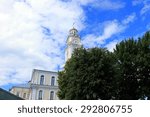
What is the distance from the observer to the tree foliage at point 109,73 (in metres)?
30.9

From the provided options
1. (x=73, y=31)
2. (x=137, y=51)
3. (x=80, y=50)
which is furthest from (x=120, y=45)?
(x=73, y=31)

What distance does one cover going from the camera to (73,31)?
74.9 metres

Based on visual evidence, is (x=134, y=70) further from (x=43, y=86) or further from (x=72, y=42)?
(x=72, y=42)

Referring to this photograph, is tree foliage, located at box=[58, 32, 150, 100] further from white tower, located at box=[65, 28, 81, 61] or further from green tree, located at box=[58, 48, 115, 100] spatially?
white tower, located at box=[65, 28, 81, 61]

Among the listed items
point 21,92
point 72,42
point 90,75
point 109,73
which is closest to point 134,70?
point 109,73

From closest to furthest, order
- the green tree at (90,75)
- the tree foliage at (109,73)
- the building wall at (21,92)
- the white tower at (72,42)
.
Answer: the green tree at (90,75) < the tree foliage at (109,73) < the building wall at (21,92) < the white tower at (72,42)

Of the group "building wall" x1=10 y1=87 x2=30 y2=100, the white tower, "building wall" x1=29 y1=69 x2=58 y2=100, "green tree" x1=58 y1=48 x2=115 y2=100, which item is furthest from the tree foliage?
"building wall" x1=10 y1=87 x2=30 y2=100

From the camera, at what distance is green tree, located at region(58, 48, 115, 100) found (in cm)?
3068

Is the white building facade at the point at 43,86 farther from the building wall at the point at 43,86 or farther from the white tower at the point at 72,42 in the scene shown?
the white tower at the point at 72,42

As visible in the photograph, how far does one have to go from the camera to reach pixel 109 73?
32156 millimetres

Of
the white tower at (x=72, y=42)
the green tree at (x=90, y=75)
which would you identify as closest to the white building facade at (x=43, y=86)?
the white tower at (x=72, y=42)

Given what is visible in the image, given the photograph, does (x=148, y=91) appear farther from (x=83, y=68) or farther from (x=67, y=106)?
(x=67, y=106)

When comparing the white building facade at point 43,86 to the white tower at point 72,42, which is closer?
the white building facade at point 43,86

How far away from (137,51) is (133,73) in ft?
9.43
